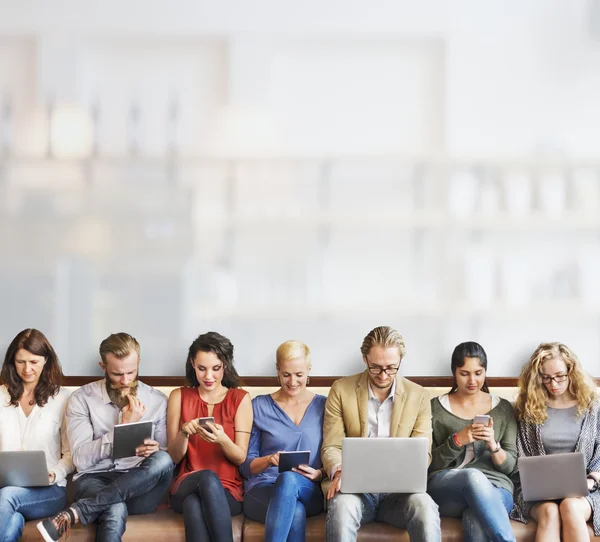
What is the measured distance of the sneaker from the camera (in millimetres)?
3330

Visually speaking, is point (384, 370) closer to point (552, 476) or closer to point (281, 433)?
point (281, 433)

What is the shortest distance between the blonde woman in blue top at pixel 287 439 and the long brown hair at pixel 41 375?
95 centimetres

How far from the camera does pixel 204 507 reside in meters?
3.53

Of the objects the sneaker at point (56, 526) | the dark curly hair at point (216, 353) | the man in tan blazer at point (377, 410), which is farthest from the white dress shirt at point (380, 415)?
the sneaker at point (56, 526)

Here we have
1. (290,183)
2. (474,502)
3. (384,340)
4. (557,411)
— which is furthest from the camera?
(290,183)

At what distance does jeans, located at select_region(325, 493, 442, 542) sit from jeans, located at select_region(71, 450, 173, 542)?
753 millimetres

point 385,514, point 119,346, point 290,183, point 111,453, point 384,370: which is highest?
point 290,183

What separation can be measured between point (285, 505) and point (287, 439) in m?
0.46

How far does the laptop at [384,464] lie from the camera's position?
11.0 ft

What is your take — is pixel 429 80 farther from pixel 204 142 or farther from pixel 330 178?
pixel 204 142

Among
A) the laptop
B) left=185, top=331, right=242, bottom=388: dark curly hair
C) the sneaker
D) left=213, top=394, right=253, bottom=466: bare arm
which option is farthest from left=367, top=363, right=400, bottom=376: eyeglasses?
the sneaker

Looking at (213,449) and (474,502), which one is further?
(213,449)

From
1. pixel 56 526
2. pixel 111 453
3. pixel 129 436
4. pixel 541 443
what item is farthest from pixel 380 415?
pixel 56 526

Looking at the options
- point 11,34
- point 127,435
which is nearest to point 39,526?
point 127,435
